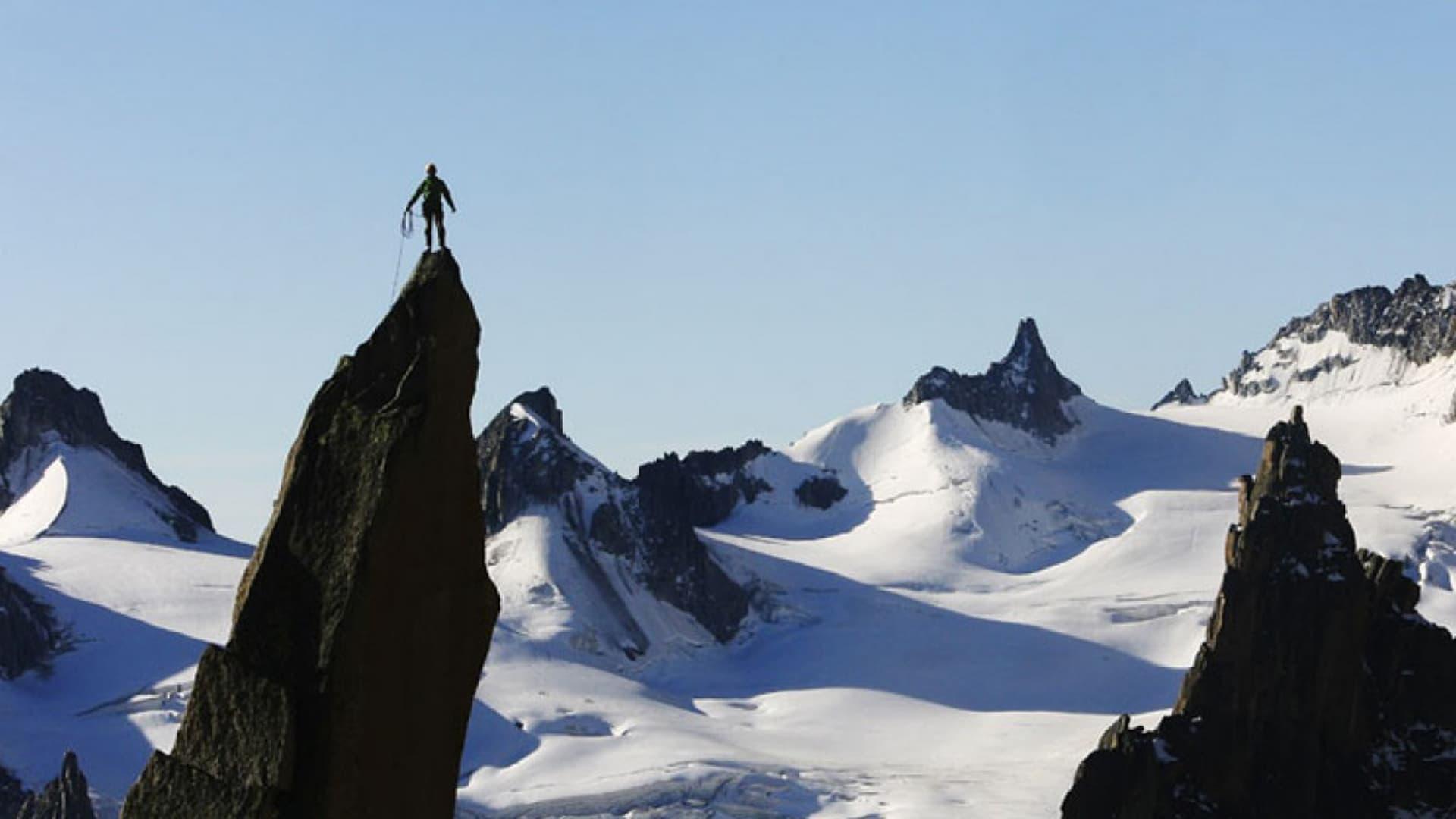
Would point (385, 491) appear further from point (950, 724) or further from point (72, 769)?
point (950, 724)

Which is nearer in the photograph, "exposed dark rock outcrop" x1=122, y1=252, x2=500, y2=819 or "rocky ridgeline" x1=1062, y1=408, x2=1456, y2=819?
"exposed dark rock outcrop" x1=122, y1=252, x2=500, y2=819

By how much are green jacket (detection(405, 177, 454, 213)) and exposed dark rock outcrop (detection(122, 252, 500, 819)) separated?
1637mm

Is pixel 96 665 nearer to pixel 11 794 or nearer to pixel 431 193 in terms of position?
pixel 11 794

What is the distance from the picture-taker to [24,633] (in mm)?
186000

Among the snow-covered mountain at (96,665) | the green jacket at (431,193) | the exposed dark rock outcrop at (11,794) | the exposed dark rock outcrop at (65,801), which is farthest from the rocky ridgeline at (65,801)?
the green jacket at (431,193)

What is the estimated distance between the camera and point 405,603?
1727cm

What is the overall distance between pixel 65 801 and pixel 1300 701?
51040mm

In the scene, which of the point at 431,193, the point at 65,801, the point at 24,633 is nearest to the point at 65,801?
the point at 65,801

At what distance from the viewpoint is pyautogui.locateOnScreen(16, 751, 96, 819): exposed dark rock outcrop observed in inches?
4542

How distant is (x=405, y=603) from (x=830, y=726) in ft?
597

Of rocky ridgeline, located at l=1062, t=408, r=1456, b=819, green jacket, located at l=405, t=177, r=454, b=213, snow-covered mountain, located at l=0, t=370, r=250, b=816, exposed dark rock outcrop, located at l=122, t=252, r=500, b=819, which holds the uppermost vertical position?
snow-covered mountain, located at l=0, t=370, r=250, b=816

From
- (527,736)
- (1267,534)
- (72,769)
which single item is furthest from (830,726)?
(1267,534)

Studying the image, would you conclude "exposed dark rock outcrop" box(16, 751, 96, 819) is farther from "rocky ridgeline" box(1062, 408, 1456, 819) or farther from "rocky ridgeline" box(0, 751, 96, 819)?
"rocky ridgeline" box(1062, 408, 1456, 819)

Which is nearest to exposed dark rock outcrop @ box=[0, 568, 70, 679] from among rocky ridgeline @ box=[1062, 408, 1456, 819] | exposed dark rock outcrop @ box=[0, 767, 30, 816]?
exposed dark rock outcrop @ box=[0, 767, 30, 816]
